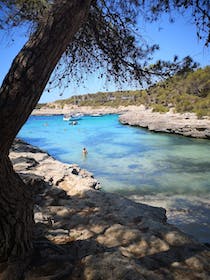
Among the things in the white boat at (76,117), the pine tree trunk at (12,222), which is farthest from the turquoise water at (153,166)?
the white boat at (76,117)

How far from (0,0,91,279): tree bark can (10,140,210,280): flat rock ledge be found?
359mm

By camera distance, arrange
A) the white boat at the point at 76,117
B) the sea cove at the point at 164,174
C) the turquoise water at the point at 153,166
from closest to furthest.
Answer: the sea cove at the point at 164,174
the turquoise water at the point at 153,166
the white boat at the point at 76,117

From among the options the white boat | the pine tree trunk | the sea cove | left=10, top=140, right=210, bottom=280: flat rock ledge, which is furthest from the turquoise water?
the white boat

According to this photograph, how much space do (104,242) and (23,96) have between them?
2.65 meters

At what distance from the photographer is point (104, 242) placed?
388cm

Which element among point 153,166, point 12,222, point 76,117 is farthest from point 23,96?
point 76,117

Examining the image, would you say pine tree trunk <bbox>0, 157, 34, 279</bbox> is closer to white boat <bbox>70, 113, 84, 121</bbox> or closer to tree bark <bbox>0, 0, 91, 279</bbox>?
tree bark <bbox>0, 0, 91, 279</bbox>

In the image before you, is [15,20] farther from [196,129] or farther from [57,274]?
[196,129]

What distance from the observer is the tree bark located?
7.25ft

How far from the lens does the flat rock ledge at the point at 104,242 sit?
2.65 m

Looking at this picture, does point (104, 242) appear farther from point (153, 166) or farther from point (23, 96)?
point (153, 166)

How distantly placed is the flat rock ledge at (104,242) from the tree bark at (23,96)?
0.36 metres

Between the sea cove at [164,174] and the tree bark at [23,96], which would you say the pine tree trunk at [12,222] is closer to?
the tree bark at [23,96]

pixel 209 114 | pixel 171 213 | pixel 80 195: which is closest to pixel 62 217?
pixel 80 195
